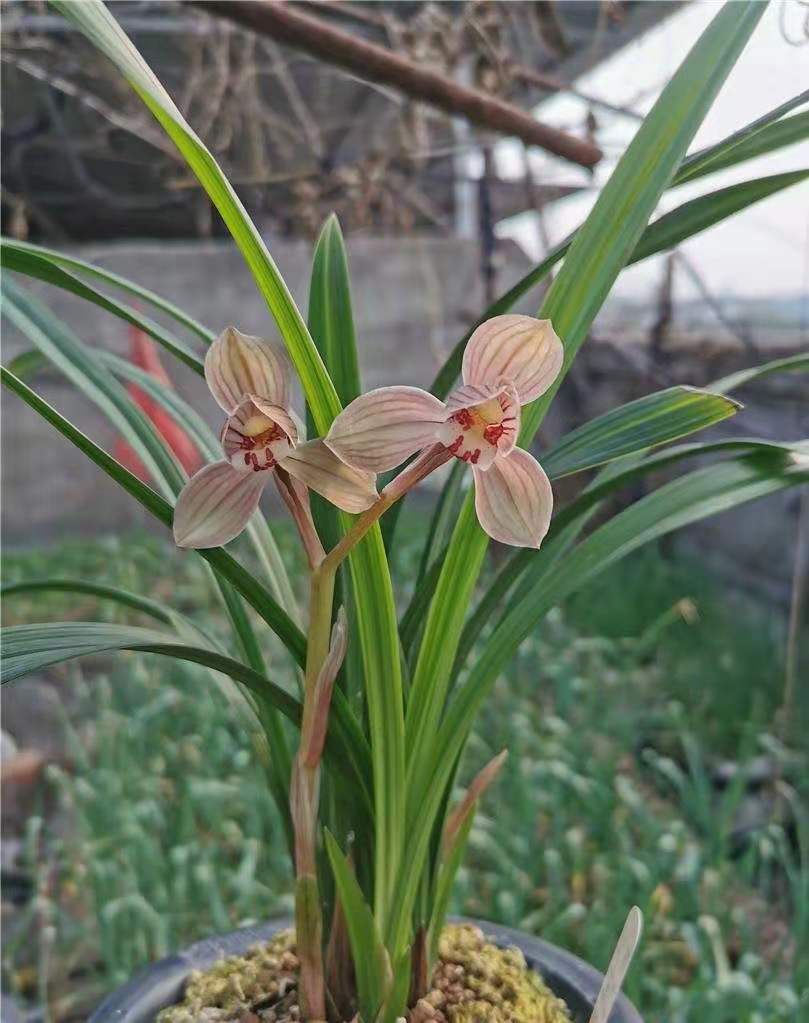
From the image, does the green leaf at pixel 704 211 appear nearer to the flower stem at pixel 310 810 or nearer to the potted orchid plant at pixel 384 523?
the potted orchid plant at pixel 384 523

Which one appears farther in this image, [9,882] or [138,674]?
[138,674]

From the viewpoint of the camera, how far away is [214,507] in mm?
406

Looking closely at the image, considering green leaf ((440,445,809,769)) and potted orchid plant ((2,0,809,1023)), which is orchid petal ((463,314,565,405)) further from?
green leaf ((440,445,809,769))

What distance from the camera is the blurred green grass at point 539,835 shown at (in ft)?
3.56

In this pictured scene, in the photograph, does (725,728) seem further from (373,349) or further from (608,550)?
(373,349)

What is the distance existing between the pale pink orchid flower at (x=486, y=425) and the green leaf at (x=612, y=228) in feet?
0.20

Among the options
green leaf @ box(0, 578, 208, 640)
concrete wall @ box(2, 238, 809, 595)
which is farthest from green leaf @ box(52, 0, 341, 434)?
concrete wall @ box(2, 238, 809, 595)

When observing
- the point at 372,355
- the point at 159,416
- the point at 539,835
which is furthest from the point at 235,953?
the point at 372,355

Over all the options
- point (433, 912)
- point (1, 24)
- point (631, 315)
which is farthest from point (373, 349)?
point (433, 912)

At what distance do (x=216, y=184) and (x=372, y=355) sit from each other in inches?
97.0

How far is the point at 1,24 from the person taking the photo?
1966mm

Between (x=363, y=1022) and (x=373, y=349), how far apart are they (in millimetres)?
2437

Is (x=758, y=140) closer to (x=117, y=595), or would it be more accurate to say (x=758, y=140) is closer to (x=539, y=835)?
(x=117, y=595)

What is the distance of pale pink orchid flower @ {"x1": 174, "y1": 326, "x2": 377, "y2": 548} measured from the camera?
1.28 ft
